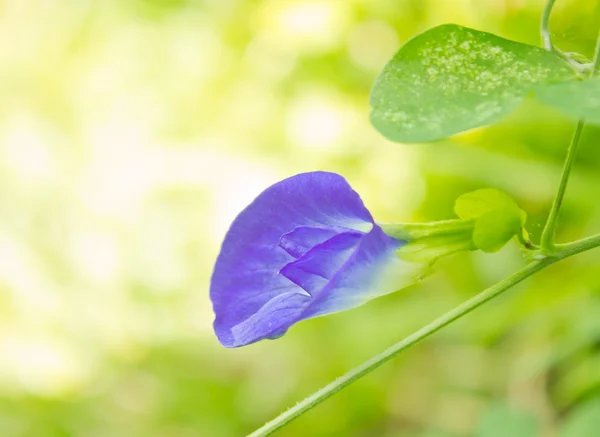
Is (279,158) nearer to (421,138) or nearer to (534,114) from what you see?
(534,114)

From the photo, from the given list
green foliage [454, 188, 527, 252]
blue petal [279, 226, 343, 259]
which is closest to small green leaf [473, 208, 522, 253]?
green foliage [454, 188, 527, 252]

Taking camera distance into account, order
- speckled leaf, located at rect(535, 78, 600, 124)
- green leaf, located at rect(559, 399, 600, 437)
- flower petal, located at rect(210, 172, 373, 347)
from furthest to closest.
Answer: green leaf, located at rect(559, 399, 600, 437)
flower petal, located at rect(210, 172, 373, 347)
speckled leaf, located at rect(535, 78, 600, 124)

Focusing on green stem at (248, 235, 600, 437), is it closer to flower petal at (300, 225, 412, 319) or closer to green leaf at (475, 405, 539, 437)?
flower petal at (300, 225, 412, 319)

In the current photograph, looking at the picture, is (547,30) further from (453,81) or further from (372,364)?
(372,364)

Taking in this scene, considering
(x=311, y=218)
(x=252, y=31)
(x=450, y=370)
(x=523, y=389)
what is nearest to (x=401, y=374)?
(x=450, y=370)

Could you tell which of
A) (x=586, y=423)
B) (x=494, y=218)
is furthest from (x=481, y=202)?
(x=586, y=423)

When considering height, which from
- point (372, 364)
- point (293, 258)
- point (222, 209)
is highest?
point (222, 209)
